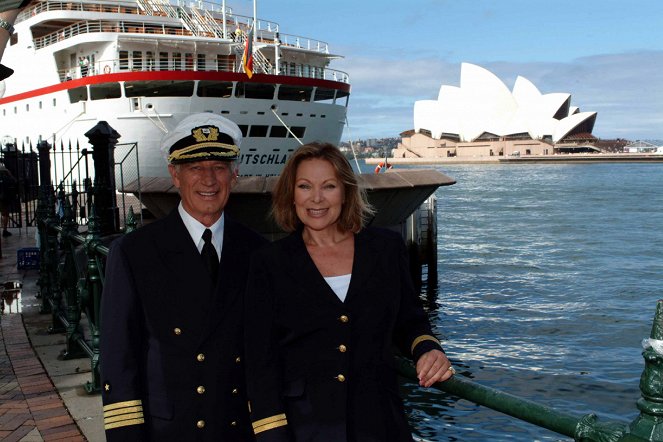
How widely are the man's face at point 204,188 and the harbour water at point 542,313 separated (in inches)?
258

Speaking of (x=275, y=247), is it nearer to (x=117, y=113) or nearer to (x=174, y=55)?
(x=117, y=113)

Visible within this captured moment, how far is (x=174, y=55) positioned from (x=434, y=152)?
90019 millimetres

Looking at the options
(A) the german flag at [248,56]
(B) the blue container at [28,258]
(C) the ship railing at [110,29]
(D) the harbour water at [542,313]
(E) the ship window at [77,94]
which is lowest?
(D) the harbour water at [542,313]

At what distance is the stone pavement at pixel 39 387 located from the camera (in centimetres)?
407

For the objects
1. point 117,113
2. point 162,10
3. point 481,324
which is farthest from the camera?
point 162,10

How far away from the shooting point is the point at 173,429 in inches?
93.4

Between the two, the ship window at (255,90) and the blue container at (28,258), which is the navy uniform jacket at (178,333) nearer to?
the blue container at (28,258)

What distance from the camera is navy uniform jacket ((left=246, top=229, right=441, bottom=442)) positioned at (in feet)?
7.11

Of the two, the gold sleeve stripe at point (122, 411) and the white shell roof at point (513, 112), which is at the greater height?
the white shell roof at point (513, 112)

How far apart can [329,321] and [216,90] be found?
26.8 metres

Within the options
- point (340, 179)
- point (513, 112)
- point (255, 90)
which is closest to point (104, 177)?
point (340, 179)

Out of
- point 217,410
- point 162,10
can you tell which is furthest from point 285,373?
point 162,10

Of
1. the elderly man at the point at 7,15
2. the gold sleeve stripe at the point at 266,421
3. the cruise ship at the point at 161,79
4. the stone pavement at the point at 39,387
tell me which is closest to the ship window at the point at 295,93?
the cruise ship at the point at 161,79

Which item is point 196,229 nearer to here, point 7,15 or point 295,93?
point 7,15
